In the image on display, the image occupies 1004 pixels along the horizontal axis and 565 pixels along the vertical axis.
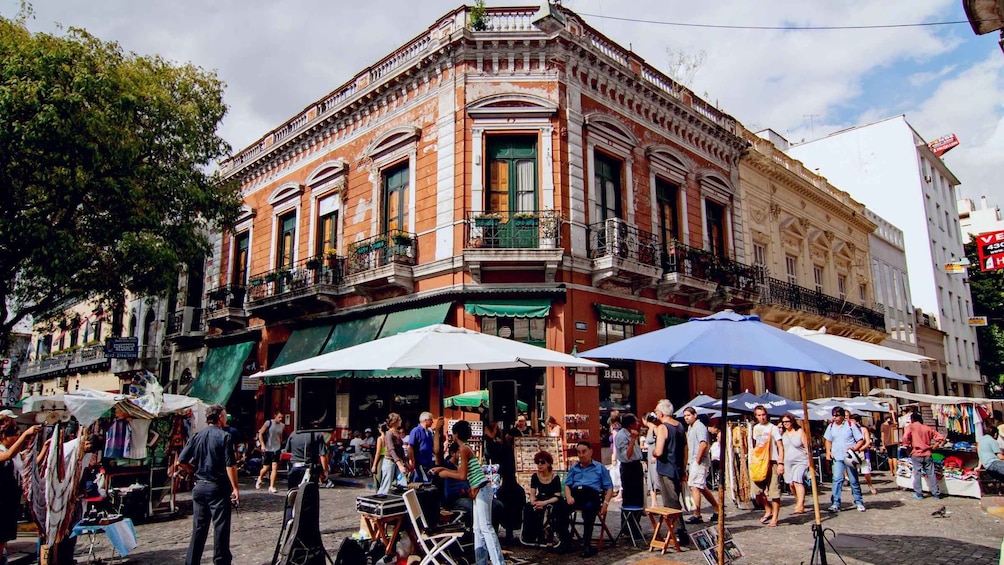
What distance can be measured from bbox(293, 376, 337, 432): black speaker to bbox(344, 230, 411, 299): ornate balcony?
11.1ft

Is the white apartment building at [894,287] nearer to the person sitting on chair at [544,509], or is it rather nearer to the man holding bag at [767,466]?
the man holding bag at [767,466]

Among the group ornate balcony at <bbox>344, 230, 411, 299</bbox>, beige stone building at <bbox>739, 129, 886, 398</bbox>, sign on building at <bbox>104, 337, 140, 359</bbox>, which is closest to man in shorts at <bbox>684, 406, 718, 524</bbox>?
ornate balcony at <bbox>344, 230, 411, 299</bbox>

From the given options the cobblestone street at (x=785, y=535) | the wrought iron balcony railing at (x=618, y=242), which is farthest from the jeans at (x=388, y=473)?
the wrought iron balcony railing at (x=618, y=242)

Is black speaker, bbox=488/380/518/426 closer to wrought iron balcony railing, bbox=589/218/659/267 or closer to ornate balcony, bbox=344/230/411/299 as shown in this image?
ornate balcony, bbox=344/230/411/299

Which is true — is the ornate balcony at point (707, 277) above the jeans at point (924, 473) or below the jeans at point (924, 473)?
above

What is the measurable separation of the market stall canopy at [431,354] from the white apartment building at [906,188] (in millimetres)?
33244

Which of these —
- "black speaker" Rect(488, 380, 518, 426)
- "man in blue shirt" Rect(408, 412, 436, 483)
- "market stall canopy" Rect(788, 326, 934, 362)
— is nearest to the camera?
"man in blue shirt" Rect(408, 412, 436, 483)

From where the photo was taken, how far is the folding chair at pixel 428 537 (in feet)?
20.1

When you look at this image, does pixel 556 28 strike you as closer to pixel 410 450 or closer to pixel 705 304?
pixel 705 304

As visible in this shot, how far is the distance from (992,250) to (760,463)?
370 inches

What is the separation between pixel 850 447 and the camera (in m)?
10.8

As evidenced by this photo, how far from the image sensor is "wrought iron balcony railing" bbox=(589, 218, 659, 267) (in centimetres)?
1502

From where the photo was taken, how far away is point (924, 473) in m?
11.8

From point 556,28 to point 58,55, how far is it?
1073cm
